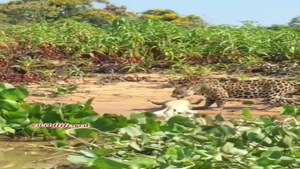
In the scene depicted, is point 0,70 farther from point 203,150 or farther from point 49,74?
point 203,150

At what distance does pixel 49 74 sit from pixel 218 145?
5876 mm

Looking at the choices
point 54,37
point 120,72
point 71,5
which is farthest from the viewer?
point 71,5

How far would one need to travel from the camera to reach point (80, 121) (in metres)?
4.71

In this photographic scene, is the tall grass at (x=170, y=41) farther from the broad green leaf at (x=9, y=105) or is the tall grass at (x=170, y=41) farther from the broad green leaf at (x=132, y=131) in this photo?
the broad green leaf at (x=132, y=131)

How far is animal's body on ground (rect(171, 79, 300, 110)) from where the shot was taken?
7125 mm

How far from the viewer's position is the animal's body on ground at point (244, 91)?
7.12 metres

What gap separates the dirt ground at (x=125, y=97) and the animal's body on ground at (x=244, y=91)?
0.39 feet

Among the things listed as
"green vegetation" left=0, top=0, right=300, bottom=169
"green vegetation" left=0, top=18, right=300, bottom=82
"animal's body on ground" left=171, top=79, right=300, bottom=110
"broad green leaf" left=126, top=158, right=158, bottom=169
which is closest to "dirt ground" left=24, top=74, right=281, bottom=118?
"animal's body on ground" left=171, top=79, right=300, bottom=110

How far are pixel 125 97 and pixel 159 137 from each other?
12.1ft

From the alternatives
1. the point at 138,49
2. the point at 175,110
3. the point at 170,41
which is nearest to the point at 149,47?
the point at 138,49

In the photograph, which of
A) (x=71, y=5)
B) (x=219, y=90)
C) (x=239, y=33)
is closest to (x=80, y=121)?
(x=219, y=90)

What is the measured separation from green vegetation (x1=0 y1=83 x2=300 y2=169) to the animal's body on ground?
2107 millimetres

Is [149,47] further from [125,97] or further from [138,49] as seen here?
[125,97]

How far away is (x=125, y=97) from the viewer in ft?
25.5
